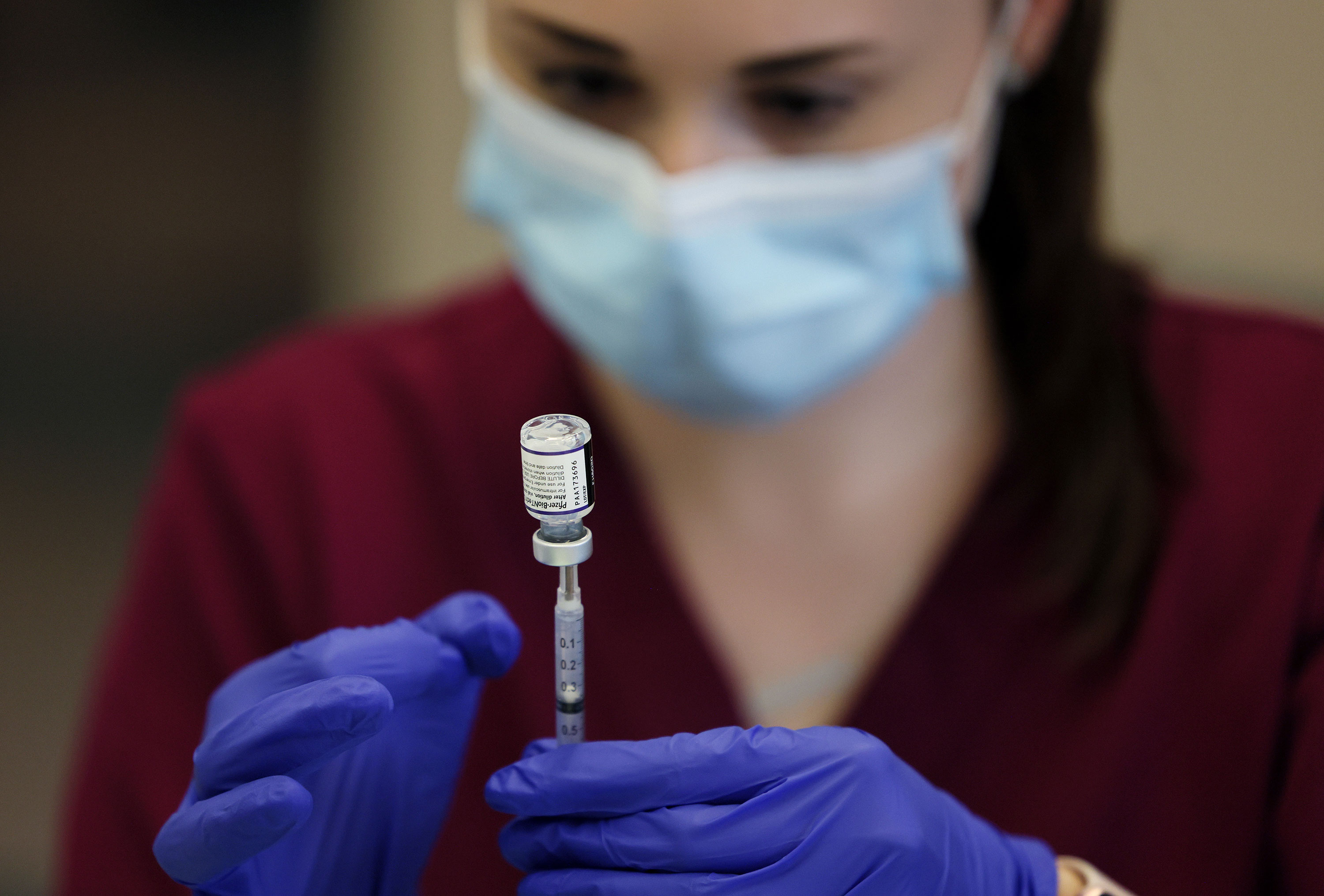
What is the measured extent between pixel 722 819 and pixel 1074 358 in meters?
0.56

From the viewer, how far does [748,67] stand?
78cm

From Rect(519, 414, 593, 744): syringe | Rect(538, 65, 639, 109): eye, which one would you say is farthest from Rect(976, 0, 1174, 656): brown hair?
Rect(519, 414, 593, 744): syringe

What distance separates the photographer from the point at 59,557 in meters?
2.48

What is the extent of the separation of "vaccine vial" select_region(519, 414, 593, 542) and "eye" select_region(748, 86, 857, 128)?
34 centimetres

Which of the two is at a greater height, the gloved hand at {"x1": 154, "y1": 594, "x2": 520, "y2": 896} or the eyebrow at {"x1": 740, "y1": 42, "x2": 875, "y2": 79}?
the eyebrow at {"x1": 740, "y1": 42, "x2": 875, "y2": 79}

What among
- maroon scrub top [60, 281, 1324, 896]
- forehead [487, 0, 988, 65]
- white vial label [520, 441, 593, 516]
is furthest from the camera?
maroon scrub top [60, 281, 1324, 896]

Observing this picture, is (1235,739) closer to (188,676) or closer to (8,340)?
(188,676)

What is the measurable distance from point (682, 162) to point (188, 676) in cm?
54

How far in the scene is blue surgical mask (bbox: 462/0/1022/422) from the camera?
2.67ft

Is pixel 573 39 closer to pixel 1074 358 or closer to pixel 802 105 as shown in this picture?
pixel 802 105

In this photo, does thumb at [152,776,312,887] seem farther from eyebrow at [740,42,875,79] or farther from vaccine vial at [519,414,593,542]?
eyebrow at [740,42,875,79]

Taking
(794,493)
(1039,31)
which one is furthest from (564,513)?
(1039,31)

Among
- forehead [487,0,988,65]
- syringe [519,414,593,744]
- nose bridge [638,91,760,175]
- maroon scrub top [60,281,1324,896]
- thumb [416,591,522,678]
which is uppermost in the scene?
forehead [487,0,988,65]

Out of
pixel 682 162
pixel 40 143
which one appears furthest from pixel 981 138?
pixel 40 143
